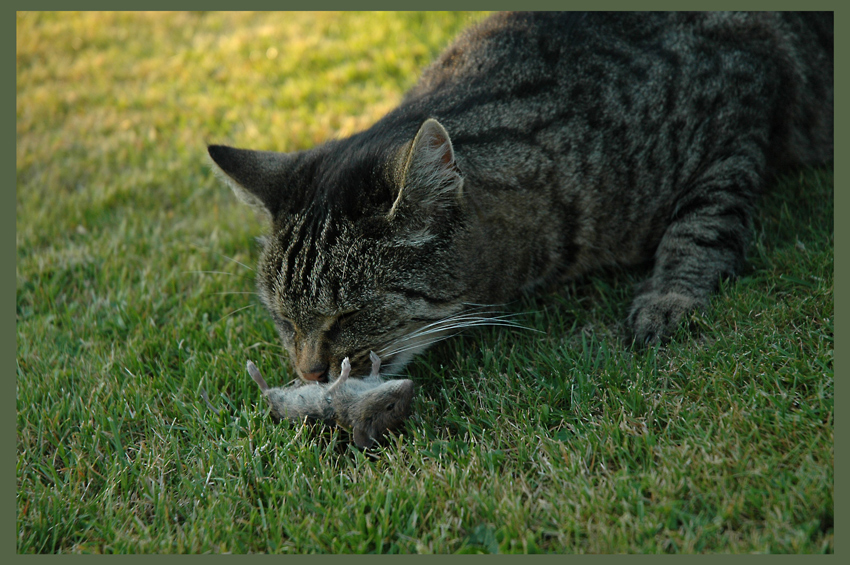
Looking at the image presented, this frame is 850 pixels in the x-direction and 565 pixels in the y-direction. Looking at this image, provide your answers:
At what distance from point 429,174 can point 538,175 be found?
2.34 feet

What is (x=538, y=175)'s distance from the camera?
10.0 feet

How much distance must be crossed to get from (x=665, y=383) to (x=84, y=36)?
7.13 meters

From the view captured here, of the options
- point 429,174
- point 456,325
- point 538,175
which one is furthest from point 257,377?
point 538,175

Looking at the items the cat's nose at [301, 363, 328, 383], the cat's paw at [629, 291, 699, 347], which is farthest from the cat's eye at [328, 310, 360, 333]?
the cat's paw at [629, 291, 699, 347]

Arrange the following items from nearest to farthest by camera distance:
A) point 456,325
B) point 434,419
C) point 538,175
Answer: point 434,419, point 456,325, point 538,175

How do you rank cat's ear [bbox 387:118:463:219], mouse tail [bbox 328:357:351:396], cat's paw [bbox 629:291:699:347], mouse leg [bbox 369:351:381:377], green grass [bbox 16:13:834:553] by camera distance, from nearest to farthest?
green grass [bbox 16:13:834:553]
cat's ear [bbox 387:118:463:219]
mouse tail [bbox 328:357:351:396]
mouse leg [bbox 369:351:381:377]
cat's paw [bbox 629:291:699:347]

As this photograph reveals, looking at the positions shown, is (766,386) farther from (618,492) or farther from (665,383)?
(618,492)

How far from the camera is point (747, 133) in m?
3.39

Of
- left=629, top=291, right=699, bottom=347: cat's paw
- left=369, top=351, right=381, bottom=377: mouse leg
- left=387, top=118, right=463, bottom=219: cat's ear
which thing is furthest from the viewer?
left=629, top=291, right=699, bottom=347: cat's paw

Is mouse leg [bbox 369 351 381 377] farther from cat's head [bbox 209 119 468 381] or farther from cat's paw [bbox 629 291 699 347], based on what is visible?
cat's paw [bbox 629 291 699 347]

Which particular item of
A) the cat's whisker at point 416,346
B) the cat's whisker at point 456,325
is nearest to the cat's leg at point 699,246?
the cat's whisker at point 456,325

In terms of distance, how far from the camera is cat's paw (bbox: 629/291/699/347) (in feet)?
9.42

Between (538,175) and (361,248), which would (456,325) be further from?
(538,175)

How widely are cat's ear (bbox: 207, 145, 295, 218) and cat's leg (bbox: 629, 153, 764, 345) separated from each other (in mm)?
1743
